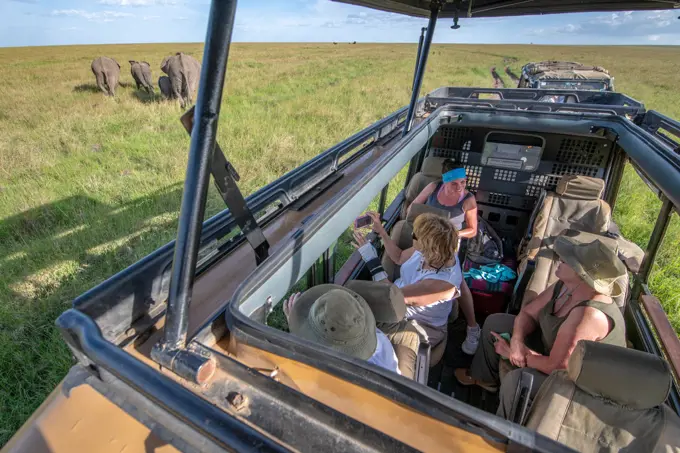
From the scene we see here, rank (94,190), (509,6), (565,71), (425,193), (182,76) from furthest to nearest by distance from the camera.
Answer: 1. (182,76)
2. (565,71)
3. (94,190)
4. (425,193)
5. (509,6)

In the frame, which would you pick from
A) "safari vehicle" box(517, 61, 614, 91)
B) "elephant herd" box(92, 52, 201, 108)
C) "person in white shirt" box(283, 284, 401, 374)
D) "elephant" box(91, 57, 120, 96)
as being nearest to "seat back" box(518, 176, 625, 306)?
"person in white shirt" box(283, 284, 401, 374)

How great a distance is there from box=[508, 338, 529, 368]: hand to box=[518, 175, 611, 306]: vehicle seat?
93 cm

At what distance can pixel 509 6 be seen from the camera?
2611 millimetres

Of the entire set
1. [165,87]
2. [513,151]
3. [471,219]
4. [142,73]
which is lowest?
[471,219]

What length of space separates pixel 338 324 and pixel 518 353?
4.58 ft

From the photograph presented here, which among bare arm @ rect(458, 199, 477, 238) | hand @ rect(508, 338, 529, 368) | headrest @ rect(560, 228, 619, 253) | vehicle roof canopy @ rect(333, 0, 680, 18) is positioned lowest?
hand @ rect(508, 338, 529, 368)

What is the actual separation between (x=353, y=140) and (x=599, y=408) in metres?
2.07

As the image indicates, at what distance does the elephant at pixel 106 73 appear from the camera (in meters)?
14.0

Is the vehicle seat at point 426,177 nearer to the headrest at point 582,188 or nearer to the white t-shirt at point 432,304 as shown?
the headrest at point 582,188

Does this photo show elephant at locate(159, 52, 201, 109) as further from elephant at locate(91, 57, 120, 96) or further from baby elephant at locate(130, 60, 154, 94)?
elephant at locate(91, 57, 120, 96)

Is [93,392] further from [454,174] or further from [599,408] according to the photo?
[454,174]

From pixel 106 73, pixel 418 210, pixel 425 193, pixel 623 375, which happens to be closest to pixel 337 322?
pixel 623 375

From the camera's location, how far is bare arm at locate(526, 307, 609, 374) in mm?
1802

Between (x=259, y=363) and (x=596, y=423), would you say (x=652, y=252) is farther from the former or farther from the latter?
(x=259, y=363)
